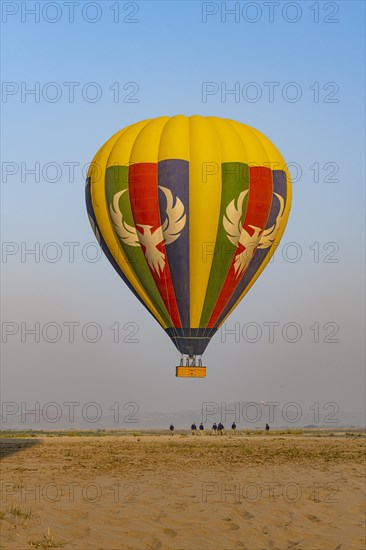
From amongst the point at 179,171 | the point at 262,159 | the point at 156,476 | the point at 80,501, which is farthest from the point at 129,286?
the point at 80,501

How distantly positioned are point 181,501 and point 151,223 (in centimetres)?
2003

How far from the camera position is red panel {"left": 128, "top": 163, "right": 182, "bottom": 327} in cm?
3944

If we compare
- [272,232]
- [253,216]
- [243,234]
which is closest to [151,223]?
[243,234]

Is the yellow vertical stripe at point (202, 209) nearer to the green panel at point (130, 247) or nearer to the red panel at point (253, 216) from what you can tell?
the red panel at point (253, 216)

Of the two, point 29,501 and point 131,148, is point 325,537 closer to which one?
point 29,501

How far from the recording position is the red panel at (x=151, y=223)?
39438 mm

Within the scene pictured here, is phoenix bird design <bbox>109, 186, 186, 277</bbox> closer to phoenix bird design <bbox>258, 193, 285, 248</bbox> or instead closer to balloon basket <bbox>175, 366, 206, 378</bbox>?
phoenix bird design <bbox>258, 193, 285, 248</bbox>

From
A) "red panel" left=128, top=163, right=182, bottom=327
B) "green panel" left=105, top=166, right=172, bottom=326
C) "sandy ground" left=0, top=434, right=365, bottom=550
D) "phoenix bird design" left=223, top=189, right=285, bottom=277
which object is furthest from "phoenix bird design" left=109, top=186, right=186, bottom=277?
"sandy ground" left=0, top=434, right=365, bottom=550

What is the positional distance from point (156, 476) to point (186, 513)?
6.87 m

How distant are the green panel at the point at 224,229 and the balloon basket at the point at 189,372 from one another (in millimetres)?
2322

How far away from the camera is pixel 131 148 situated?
41000mm

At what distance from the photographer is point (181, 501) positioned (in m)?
21.5

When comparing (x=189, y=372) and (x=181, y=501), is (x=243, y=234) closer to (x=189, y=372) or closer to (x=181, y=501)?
(x=189, y=372)

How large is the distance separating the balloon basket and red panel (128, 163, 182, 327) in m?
2.27
